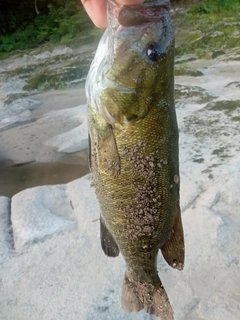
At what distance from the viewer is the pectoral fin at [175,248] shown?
2.01 m

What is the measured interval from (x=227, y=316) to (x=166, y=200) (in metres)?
1.61

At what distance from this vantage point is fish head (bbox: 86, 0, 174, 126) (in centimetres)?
164

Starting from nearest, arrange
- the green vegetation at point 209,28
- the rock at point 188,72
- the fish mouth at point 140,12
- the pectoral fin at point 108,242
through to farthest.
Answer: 1. the fish mouth at point 140,12
2. the pectoral fin at point 108,242
3. the rock at point 188,72
4. the green vegetation at point 209,28

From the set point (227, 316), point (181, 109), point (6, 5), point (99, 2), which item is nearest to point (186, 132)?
point (181, 109)

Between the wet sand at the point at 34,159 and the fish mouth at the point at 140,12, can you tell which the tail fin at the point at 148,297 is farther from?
the wet sand at the point at 34,159

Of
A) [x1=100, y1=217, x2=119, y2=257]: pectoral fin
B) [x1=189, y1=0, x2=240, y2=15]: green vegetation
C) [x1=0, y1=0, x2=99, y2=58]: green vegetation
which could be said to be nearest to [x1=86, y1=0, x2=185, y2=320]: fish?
[x1=100, y1=217, x2=119, y2=257]: pectoral fin

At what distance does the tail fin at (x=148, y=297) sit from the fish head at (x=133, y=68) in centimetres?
89

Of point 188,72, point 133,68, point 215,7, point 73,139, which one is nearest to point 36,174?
point 73,139

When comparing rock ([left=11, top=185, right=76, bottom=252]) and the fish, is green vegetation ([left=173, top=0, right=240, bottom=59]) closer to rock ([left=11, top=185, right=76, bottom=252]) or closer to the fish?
rock ([left=11, top=185, right=76, bottom=252])

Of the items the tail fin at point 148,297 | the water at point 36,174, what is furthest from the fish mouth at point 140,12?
the water at point 36,174

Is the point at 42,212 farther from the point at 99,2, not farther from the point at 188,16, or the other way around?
the point at 188,16

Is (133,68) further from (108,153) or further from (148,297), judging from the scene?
(148,297)

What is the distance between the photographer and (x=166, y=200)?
1.91m

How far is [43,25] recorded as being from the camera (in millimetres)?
16484
